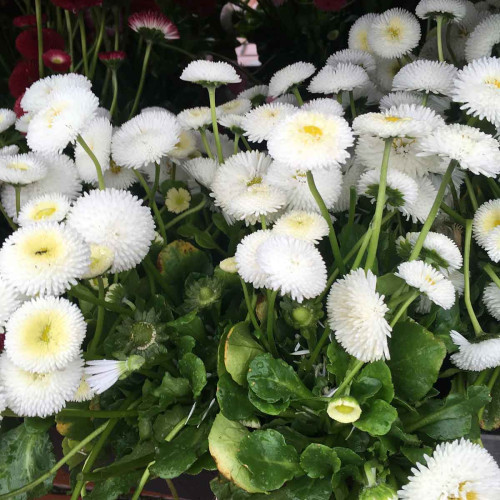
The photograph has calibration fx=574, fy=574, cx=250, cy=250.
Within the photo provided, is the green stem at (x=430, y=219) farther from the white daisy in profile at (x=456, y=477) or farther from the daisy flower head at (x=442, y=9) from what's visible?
the daisy flower head at (x=442, y=9)

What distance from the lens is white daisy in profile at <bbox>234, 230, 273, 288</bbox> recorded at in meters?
0.45

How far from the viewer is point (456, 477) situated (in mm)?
400

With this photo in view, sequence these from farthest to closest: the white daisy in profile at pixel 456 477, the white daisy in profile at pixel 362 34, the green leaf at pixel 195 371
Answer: the white daisy in profile at pixel 362 34, the green leaf at pixel 195 371, the white daisy in profile at pixel 456 477

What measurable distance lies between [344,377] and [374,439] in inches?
2.5

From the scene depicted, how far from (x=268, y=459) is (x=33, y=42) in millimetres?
691

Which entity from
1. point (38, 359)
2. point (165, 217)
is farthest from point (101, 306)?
point (165, 217)

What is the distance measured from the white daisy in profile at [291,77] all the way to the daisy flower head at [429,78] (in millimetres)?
108

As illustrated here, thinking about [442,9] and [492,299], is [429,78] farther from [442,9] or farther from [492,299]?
[492,299]

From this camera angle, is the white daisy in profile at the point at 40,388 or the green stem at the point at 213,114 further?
the green stem at the point at 213,114

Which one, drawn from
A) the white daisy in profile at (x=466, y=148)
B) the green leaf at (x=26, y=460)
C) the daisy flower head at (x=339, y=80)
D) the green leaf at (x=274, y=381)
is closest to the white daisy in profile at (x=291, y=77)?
the daisy flower head at (x=339, y=80)

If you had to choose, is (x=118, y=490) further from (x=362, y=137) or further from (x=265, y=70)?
(x=265, y=70)

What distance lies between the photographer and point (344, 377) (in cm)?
47

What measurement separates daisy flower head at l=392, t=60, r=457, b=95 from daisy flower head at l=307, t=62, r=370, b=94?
50mm

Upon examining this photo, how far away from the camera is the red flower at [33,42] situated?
83cm
